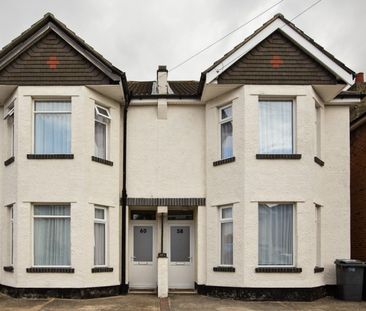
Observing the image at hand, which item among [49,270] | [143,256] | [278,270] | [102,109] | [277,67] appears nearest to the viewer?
[49,270]

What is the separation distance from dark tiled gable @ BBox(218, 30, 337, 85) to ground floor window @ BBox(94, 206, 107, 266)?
5.27m

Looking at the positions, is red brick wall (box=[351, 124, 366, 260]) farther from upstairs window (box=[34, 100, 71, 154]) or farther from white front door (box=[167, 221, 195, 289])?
upstairs window (box=[34, 100, 71, 154])

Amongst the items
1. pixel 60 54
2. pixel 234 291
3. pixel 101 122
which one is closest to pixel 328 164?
pixel 234 291

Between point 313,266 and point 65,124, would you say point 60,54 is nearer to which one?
point 65,124

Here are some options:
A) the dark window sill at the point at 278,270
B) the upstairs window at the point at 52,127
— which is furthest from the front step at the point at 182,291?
the upstairs window at the point at 52,127

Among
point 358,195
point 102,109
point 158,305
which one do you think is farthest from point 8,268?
point 358,195

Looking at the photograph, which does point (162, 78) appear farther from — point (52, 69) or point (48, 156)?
point (48, 156)

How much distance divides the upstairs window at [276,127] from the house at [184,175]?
0.03 metres

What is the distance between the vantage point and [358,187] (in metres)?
20.0

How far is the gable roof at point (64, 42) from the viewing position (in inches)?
666

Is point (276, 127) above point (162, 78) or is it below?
below

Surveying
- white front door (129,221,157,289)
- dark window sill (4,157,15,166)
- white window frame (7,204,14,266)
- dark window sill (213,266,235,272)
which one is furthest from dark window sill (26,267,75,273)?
dark window sill (213,266,235,272)

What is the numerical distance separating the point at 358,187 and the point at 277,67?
18.4ft

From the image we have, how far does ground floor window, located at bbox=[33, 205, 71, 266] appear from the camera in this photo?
16.7 metres
